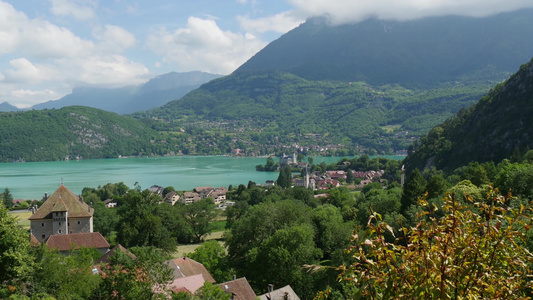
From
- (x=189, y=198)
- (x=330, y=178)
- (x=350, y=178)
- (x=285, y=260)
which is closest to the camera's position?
(x=285, y=260)

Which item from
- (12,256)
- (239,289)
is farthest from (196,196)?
(12,256)

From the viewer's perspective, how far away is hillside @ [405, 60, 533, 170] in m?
39.6

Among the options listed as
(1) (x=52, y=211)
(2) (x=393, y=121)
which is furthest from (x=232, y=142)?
(1) (x=52, y=211)

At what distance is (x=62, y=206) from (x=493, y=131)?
131 ft

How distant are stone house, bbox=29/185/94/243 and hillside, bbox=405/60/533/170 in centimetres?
3561

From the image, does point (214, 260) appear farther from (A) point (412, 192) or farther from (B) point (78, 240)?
(A) point (412, 192)

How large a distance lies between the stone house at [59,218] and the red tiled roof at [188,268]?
32.9 feet

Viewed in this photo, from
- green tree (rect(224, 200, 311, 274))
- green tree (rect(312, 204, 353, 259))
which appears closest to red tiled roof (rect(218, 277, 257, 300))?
green tree (rect(312, 204, 353, 259))

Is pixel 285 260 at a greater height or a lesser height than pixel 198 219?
greater

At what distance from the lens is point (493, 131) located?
42969 millimetres

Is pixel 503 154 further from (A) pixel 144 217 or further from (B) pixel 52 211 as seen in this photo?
(B) pixel 52 211

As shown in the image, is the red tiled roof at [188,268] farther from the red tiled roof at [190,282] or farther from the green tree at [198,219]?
the green tree at [198,219]

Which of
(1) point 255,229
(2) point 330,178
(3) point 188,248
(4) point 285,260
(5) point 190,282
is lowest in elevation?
(3) point 188,248

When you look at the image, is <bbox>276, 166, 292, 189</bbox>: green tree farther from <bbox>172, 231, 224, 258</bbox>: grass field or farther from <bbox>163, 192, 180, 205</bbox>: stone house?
<bbox>172, 231, 224, 258</bbox>: grass field
